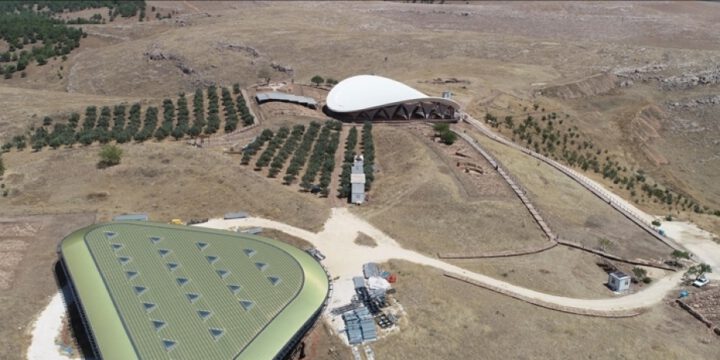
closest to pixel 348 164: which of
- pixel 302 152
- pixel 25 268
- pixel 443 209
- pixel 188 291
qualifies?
pixel 302 152

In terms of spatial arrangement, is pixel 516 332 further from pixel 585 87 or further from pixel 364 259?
pixel 585 87

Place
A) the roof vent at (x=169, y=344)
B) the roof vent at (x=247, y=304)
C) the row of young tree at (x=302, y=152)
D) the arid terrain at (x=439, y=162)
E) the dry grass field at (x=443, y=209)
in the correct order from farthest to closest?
the row of young tree at (x=302, y=152)
the dry grass field at (x=443, y=209)
the arid terrain at (x=439, y=162)
the roof vent at (x=247, y=304)
the roof vent at (x=169, y=344)

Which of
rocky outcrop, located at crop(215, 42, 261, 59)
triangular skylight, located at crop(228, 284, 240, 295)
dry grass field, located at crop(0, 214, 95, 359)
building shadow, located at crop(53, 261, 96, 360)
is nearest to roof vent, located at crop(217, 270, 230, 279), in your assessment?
triangular skylight, located at crop(228, 284, 240, 295)

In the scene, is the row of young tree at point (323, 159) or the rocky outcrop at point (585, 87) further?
the rocky outcrop at point (585, 87)

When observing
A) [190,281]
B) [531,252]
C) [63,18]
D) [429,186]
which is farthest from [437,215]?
[63,18]

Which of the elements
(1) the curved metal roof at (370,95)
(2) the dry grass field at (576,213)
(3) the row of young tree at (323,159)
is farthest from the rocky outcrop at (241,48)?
(2) the dry grass field at (576,213)

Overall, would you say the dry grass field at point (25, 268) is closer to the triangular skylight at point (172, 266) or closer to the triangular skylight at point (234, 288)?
the triangular skylight at point (172, 266)

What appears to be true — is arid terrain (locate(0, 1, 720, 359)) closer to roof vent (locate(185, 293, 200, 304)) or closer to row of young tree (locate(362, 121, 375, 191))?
row of young tree (locate(362, 121, 375, 191))

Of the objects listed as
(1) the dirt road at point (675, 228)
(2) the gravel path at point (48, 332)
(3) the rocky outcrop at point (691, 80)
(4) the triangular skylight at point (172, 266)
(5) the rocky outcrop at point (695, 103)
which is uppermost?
(3) the rocky outcrop at point (691, 80)
